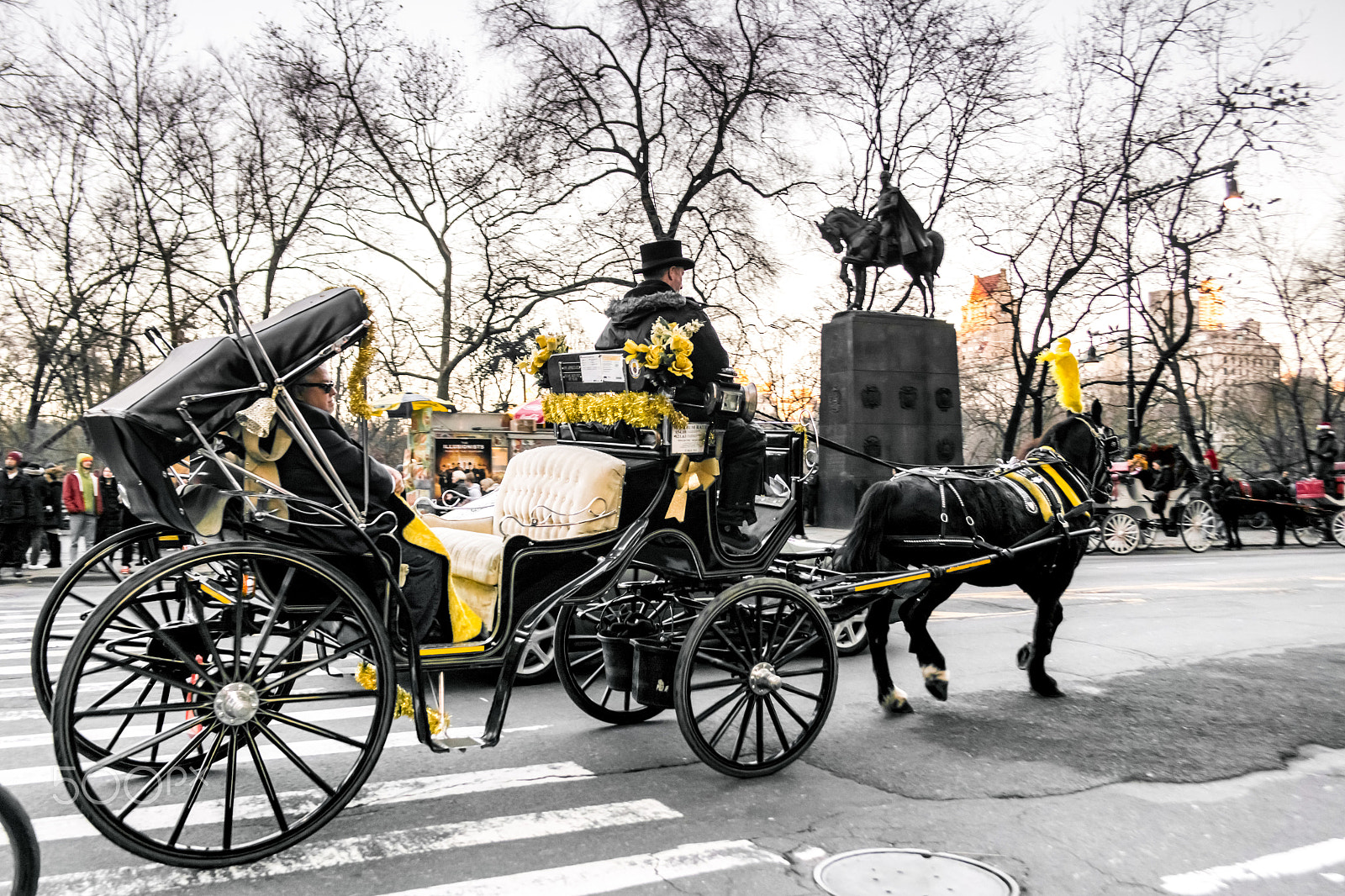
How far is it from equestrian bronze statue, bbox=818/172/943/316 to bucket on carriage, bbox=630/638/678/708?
589 inches

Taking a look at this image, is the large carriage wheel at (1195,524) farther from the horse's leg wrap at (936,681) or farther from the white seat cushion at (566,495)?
the white seat cushion at (566,495)

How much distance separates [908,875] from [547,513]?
94.0 inches

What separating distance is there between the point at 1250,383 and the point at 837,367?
2554 centimetres

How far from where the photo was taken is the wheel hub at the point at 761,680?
4660 millimetres

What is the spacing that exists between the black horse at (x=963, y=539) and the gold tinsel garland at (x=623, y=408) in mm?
1788

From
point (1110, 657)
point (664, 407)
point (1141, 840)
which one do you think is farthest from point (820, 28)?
point (1141, 840)

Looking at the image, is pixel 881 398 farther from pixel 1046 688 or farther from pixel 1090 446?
pixel 1046 688

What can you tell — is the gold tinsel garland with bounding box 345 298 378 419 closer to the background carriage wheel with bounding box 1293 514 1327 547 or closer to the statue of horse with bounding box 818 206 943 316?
the statue of horse with bounding box 818 206 943 316

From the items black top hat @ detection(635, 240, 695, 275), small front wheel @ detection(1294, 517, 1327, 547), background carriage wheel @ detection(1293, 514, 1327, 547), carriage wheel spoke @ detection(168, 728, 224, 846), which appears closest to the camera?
carriage wheel spoke @ detection(168, 728, 224, 846)

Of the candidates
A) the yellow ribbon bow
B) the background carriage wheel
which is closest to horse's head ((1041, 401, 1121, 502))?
the yellow ribbon bow

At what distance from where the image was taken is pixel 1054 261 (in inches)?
1029

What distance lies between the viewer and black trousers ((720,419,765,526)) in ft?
17.3

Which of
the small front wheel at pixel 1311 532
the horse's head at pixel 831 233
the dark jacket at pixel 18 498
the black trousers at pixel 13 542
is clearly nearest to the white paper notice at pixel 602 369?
the dark jacket at pixel 18 498

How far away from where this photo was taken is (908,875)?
3.55m
